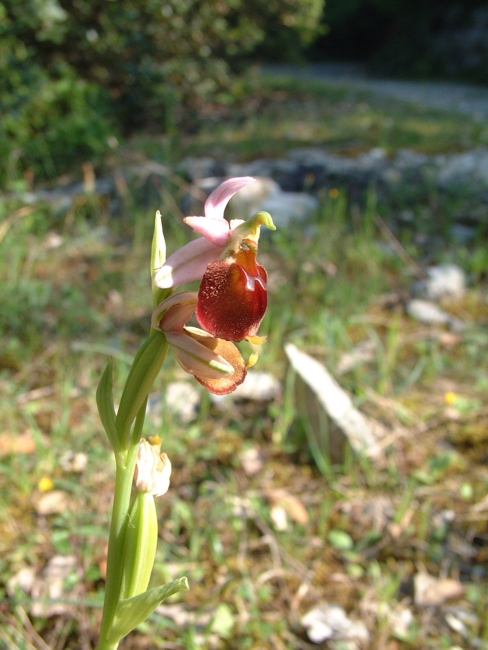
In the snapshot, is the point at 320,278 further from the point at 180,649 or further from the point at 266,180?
the point at 180,649

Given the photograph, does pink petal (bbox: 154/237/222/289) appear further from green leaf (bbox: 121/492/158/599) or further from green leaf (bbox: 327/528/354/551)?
green leaf (bbox: 327/528/354/551)

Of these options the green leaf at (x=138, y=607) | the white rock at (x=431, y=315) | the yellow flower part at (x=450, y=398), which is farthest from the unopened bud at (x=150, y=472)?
the white rock at (x=431, y=315)

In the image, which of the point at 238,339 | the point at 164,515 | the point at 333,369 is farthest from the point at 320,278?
the point at 238,339

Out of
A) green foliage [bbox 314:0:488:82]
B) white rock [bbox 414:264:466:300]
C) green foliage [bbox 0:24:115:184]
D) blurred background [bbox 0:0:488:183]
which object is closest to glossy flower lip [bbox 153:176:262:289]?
white rock [bbox 414:264:466:300]

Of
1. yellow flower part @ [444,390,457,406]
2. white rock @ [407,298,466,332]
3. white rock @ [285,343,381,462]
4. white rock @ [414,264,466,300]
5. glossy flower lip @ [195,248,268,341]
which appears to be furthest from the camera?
white rock @ [414,264,466,300]

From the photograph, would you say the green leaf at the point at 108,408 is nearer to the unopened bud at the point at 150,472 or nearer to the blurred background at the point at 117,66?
the unopened bud at the point at 150,472

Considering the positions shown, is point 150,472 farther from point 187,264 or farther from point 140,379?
point 187,264

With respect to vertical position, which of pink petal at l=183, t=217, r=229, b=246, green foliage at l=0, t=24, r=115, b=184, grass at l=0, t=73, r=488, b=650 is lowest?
grass at l=0, t=73, r=488, b=650
